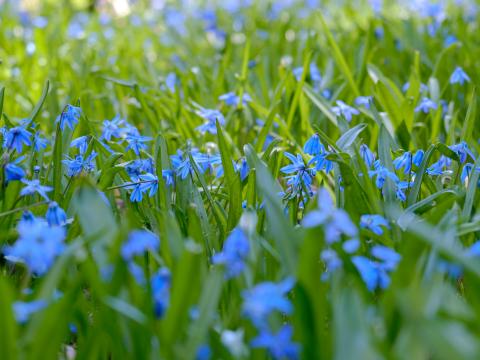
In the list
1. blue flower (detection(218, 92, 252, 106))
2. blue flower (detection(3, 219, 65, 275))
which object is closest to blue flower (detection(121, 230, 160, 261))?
blue flower (detection(3, 219, 65, 275))

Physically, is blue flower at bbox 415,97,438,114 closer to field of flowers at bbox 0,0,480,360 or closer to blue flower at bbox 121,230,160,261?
field of flowers at bbox 0,0,480,360

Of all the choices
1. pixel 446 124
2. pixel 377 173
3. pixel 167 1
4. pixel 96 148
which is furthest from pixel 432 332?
pixel 167 1

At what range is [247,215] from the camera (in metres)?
1.66

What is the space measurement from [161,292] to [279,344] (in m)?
0.27

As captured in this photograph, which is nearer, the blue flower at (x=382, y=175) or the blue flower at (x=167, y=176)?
the blue flower at (x=382, y=175)

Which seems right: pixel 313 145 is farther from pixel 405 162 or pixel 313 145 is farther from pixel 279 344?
pixel 279 344

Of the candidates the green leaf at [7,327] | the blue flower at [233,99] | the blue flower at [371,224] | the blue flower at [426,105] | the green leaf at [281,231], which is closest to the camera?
the green leaf at [7,327]

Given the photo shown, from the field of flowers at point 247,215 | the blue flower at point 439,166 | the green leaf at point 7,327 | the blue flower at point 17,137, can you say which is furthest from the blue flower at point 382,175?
the green leaf at point 7,327

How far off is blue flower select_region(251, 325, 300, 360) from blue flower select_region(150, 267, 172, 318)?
8.1 inches

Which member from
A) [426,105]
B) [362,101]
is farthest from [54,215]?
[426,105]

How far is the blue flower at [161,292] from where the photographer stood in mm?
1457

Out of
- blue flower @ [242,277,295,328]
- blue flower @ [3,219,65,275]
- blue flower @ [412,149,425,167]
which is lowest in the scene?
blue flower @ [412,149,425,167]

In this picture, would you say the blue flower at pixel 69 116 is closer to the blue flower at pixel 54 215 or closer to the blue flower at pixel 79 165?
the blue flower at pixel 79 165

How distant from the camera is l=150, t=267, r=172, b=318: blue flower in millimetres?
1457
